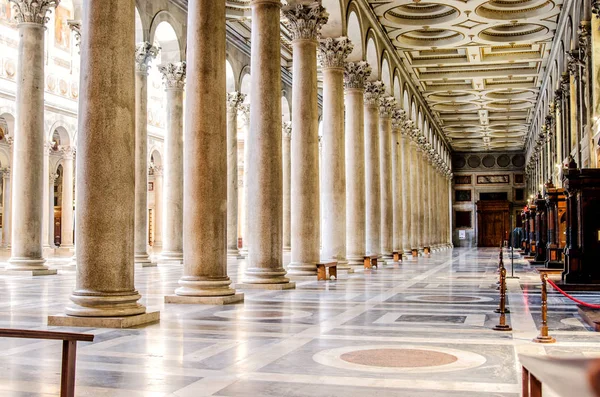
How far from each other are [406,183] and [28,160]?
2578 cm

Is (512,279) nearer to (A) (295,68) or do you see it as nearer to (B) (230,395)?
(A) (295,68)

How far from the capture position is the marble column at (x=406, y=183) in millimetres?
42003

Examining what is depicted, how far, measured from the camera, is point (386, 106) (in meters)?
37.3

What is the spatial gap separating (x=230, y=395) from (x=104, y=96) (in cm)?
575

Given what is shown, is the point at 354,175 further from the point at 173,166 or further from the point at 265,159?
the point at 265,159

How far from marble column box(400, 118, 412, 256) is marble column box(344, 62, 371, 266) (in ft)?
44.1

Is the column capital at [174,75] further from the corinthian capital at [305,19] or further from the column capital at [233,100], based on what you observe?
the corinthian capital at [305,19]

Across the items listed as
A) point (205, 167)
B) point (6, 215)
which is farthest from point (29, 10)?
point (6, 215)

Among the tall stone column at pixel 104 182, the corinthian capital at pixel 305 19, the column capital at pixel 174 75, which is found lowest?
the tall stone column at pixel 104 182

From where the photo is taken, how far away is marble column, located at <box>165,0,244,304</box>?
13.7 meters

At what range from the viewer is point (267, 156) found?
17.1m

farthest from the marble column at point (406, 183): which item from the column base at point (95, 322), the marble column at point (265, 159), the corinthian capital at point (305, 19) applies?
the column base at point (95, 322)

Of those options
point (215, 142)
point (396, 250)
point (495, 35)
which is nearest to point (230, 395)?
point (215, 142)

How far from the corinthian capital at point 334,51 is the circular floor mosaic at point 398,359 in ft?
57.0
